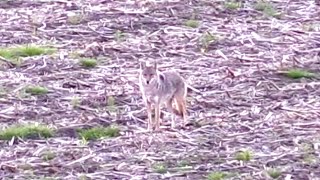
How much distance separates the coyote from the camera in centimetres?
1022

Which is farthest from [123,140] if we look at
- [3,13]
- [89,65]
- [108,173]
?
[3,13]

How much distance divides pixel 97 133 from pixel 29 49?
3.25 metres

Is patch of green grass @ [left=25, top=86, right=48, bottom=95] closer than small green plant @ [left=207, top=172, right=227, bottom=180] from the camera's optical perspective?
No

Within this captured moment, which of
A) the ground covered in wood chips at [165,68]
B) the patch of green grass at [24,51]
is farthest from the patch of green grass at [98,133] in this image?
the patch of green grass at [24,51]

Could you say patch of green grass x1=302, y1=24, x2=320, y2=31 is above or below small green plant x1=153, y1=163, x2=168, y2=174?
below

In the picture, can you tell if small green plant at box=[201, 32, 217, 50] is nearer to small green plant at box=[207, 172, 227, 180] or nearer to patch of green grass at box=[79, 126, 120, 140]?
patch of green grass at box=[79, 126, 120, 140]

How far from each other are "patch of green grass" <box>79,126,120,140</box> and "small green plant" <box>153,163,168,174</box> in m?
0.95

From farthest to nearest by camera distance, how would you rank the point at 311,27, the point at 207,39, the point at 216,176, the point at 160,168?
the point at 311,27 < the point at 207,39 < the point at 160,168 < the point at 216,176

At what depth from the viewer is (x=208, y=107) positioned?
10859mm

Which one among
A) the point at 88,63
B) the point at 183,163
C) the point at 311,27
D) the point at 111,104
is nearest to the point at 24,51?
the point at 88,63

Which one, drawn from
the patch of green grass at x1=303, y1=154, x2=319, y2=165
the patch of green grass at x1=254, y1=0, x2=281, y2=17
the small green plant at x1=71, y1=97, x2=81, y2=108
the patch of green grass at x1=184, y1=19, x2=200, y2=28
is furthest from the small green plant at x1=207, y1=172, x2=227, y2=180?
the patch of green grass at x1=254, y1=0, x2=281, y2=17

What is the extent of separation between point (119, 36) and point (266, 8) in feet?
7.83

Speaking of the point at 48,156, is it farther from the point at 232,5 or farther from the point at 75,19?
the point at 232,5

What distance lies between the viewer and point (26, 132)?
9969 mm
